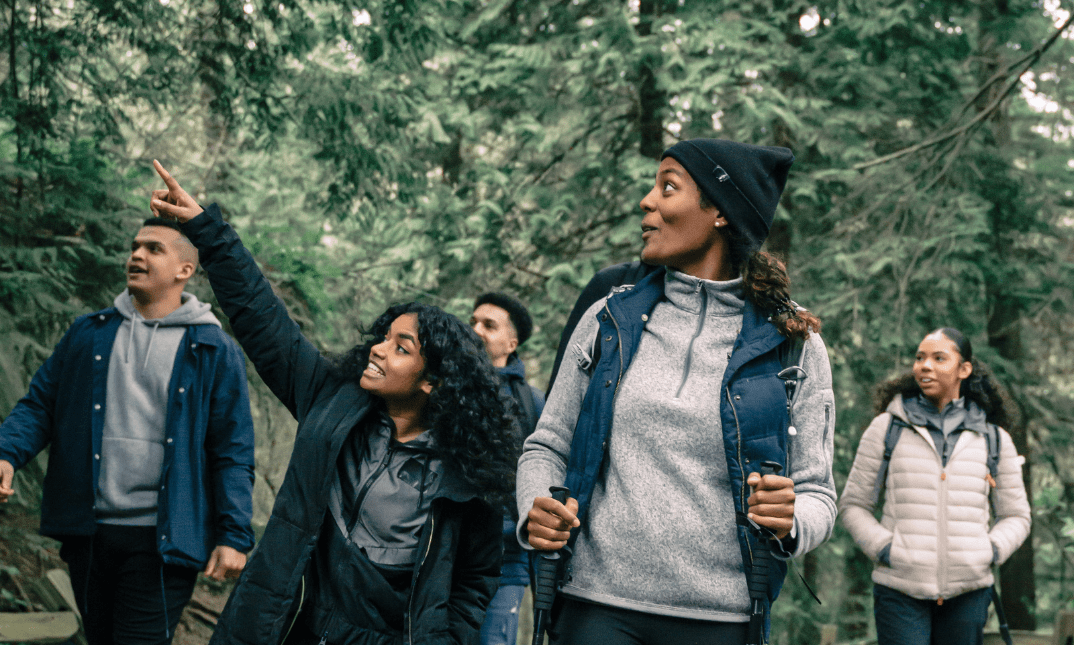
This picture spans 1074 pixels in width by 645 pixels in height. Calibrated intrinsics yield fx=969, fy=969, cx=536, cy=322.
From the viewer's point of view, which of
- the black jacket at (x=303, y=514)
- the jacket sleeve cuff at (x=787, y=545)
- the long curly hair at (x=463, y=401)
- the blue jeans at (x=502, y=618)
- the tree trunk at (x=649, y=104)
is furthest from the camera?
the tree trunk at (x=649, y=104)

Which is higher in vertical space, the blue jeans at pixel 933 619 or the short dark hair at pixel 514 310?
the short dark hair at pixel 514 310

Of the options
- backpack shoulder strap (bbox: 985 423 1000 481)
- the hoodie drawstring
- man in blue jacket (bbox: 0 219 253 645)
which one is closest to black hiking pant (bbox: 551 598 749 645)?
man in blue jacket (bbox: 0 219 253 645)

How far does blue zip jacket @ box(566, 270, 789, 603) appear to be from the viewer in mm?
2484

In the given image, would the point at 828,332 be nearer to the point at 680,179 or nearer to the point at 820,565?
the point at 820,565

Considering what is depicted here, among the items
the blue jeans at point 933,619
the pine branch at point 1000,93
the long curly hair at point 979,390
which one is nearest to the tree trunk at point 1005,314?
the pine branch at point 1000,93

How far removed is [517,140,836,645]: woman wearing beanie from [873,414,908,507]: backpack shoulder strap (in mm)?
3581

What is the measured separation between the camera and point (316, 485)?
3.22m

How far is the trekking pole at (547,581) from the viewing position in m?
2.55

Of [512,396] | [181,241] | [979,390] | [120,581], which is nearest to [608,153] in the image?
[979,390]

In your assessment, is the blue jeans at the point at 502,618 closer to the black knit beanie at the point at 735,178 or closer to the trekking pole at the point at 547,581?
the trekking pole at the point at 547,581

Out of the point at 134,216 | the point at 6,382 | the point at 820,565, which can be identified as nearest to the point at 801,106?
the point at 134,216

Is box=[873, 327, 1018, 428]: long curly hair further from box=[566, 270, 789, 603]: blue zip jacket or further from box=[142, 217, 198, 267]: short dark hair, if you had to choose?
box=[142, 217, 198, 267]: short dark hair

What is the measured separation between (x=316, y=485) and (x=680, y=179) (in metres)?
1.55

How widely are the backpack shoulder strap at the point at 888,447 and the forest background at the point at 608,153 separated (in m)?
2.66
